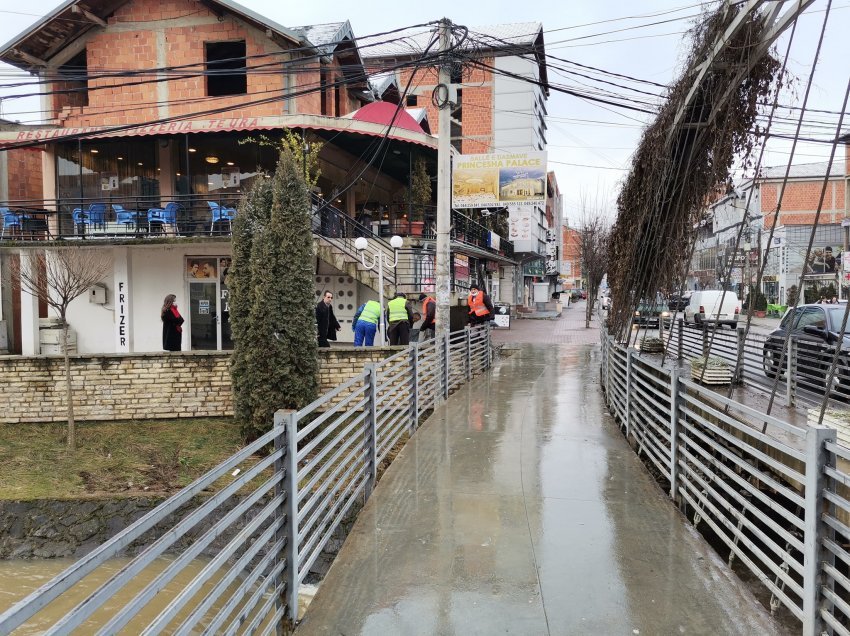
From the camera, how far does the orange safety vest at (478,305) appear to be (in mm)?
14289

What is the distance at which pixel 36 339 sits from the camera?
1719 cm

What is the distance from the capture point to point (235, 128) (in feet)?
51.3

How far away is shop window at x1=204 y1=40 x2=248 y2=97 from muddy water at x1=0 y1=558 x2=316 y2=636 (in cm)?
1467

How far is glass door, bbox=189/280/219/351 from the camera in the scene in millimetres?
17125

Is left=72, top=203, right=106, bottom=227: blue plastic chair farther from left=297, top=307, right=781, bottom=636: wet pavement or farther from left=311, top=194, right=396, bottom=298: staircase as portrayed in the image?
left=297, top=307, right=781, bottom=636: wet pavement

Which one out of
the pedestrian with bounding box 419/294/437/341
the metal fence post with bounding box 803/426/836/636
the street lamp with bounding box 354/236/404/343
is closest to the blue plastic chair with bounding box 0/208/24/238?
the street lamp with bounding box 354/236/404/343

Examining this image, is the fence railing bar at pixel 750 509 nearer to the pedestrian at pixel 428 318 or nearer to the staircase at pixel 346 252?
the pedestrian at pixel 428 318

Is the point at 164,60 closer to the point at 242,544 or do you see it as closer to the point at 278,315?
the point at 278,315

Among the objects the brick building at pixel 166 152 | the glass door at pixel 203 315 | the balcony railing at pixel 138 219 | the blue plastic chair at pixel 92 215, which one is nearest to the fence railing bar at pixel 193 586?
the balcony railing at pixel 138 219

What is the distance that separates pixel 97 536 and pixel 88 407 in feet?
12.7

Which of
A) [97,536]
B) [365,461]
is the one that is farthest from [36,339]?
[365,461]

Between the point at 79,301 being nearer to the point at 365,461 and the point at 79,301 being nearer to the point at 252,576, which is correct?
the point at 365,461

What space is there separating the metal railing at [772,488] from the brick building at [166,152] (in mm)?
9910

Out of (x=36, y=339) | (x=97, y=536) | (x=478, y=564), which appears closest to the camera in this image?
(x=478, y=564)
